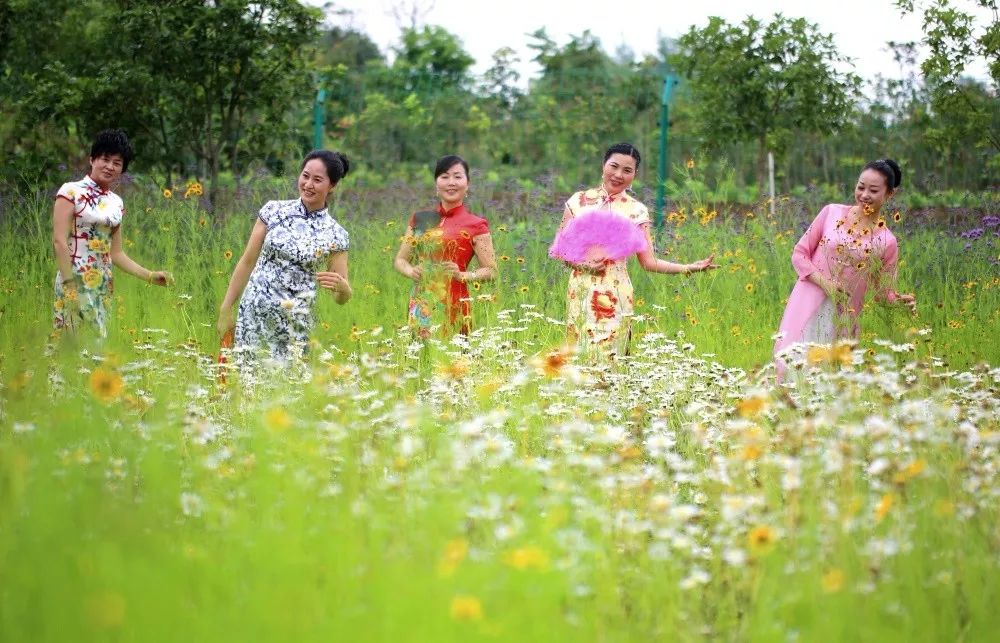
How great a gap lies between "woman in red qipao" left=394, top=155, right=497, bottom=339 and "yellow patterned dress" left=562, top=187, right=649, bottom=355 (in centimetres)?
47

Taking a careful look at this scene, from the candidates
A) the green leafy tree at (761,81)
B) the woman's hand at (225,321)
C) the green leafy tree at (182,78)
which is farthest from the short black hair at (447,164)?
the green leafy tree at (761,81)

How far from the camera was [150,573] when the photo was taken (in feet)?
7.18

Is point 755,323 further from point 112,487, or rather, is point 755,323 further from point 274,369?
point 112,487

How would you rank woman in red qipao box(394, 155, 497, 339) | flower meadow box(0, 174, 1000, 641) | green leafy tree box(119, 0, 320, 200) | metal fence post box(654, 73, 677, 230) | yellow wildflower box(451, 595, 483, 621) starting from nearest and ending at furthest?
yellow wildflower box(451, 595, 483, 621) → flower meadow box(0, 174, 1000, 641) → woman in red qipao box(394, 155, 497, 339) → green leafy tree box(119, 0, 320, 200) → metal fence post box(654, 73, 677, 230)

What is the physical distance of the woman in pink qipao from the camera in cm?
566

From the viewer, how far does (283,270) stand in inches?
215

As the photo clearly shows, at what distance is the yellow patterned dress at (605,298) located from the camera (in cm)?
577

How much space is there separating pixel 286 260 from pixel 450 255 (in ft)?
2.76

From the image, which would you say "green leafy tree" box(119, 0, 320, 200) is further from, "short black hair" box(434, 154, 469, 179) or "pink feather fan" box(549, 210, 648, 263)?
"pink feather fan" box(549, 210, 648, 263)

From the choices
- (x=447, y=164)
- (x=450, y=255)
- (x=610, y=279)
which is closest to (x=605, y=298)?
(x=610, y=279)

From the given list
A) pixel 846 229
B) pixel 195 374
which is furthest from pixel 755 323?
pixel 195 374

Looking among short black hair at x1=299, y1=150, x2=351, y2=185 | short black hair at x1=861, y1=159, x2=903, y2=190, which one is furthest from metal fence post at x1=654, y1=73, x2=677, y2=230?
short black hair at x1=299, y1=150, x2=351, y2=185

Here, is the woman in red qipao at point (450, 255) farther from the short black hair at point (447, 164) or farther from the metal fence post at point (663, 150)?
the metal fence post at point (663, 150)

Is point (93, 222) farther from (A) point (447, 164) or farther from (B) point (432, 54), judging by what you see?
(B) point (432, 54)
